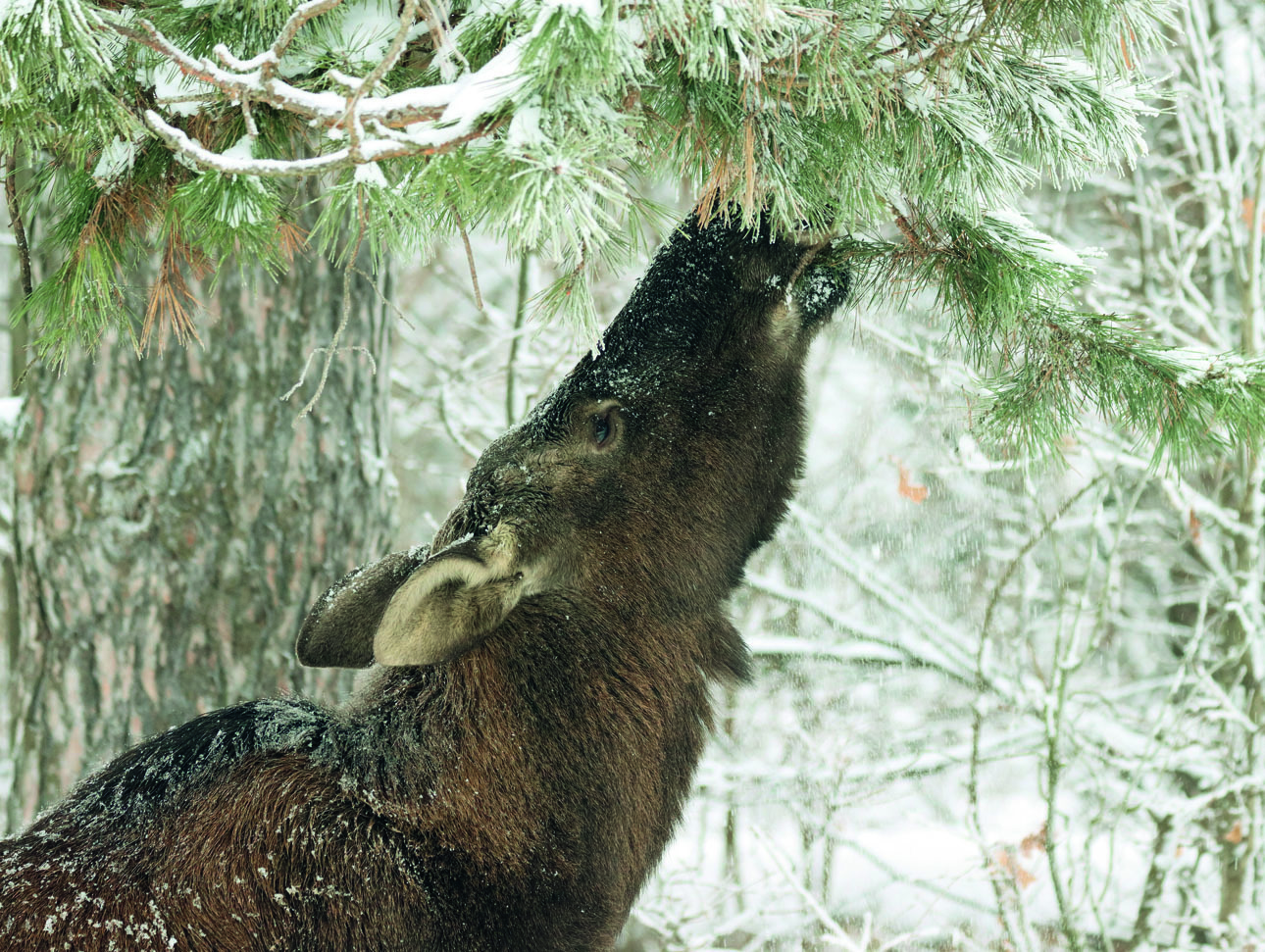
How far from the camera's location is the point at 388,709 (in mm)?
2785

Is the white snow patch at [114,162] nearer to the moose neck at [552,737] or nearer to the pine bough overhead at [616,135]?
the pine bough overhead at [616,135]

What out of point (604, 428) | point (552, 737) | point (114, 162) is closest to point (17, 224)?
point (114, 162)

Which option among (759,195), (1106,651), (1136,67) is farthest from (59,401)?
(1106,651)

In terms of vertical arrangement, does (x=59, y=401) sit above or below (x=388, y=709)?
above

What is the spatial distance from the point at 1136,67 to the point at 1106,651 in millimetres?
6888

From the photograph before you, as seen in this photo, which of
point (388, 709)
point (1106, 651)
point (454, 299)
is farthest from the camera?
point (454, 299)

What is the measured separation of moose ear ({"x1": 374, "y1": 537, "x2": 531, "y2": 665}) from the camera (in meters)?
2.36

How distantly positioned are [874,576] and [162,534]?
12.5 feet

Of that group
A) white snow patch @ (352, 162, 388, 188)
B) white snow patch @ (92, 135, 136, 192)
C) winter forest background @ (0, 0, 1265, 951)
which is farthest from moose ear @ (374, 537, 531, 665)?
white snow patch @ (92, 135, 136, 192)

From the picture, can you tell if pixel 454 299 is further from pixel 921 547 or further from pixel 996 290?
pixel 996 290

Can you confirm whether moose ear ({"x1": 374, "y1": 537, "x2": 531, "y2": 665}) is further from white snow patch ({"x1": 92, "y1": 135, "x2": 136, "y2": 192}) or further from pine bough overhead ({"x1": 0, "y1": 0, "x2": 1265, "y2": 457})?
white snow patch ({"x1": 92, "y1": 135, "x2": 136, "y2": 192})

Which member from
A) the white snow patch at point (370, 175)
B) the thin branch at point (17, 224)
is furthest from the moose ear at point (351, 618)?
the white snow patch at point (370, 175)

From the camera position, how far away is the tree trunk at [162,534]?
13.1 feet

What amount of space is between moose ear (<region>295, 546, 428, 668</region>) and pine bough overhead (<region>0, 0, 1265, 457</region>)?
87 cm
